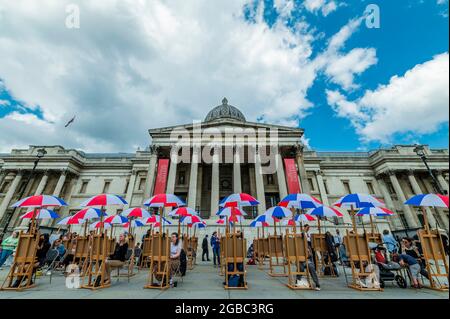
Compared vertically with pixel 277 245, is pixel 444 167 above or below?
above

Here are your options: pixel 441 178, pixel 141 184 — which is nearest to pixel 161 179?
pixel 141 184

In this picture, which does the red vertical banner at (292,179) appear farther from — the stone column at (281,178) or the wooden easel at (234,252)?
the wooden easel at (234,252)

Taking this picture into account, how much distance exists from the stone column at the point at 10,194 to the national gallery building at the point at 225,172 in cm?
11

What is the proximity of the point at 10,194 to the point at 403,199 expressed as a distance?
195 ft

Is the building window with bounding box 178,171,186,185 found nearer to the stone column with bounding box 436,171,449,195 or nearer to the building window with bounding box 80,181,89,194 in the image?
the building window with bounding box 80,181,89,194

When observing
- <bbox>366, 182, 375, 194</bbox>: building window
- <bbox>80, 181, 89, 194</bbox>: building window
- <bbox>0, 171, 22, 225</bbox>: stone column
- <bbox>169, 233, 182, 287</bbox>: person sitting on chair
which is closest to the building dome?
<bbox>80, 181, 89, 194</bbox>: building window

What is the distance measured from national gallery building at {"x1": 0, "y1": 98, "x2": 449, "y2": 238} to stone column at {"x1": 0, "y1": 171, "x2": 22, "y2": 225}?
0.35 feet

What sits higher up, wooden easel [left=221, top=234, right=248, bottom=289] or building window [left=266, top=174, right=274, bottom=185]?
building window [left=266, top=174, right=274, bottom=185]

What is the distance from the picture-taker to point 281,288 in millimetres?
6340

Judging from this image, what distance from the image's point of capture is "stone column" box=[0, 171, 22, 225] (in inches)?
1176
